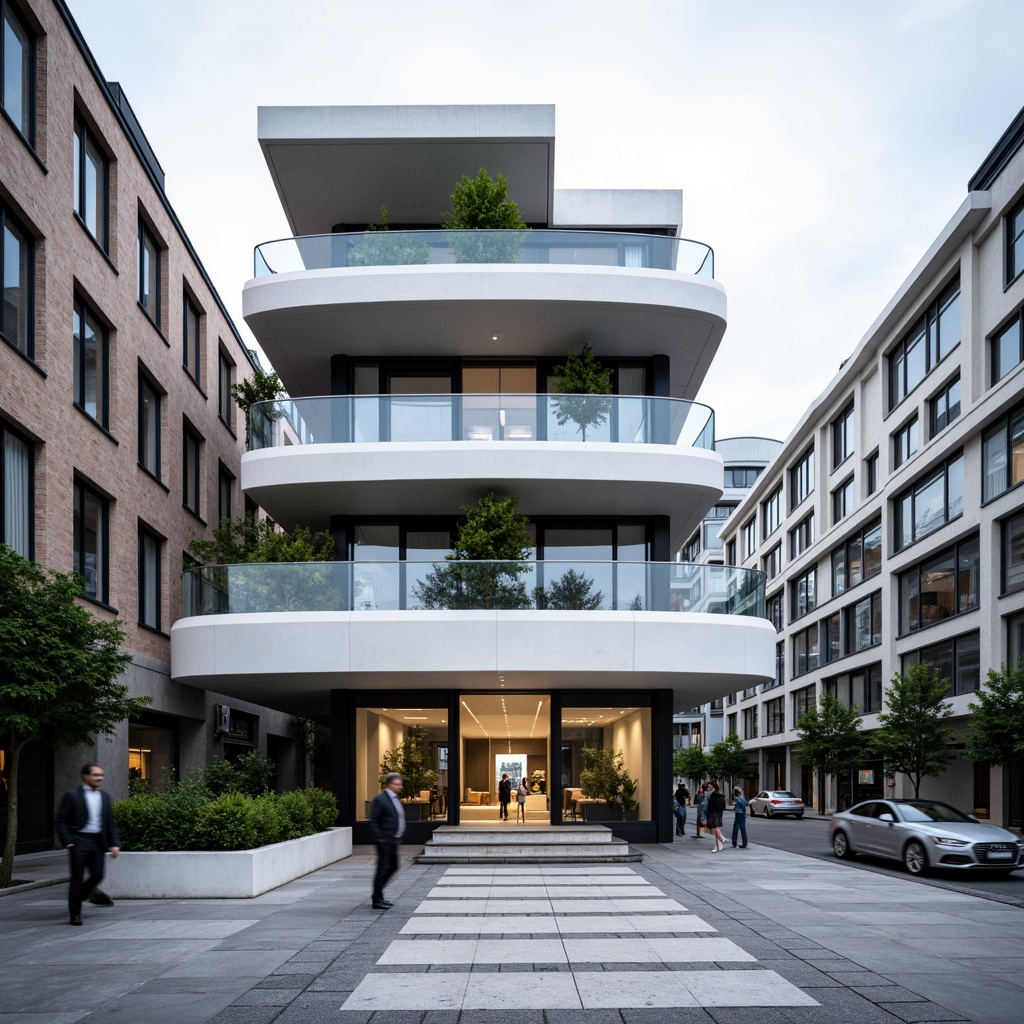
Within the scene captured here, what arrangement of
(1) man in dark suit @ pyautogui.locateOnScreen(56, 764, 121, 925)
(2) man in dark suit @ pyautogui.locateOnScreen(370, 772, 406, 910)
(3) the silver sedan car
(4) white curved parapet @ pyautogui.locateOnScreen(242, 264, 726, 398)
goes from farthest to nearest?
(4) white curved parapet @ pyautogui.locateOnScreen(242, 264, 726, 398) → (3) the silver sedan car → (2) man in dark suit @ pyautogui.locateOnScreen(370, 772, 406, 910) → (1) man in dark suit @ pyautogui.locateOnScreen(56, 764, 121, 925)

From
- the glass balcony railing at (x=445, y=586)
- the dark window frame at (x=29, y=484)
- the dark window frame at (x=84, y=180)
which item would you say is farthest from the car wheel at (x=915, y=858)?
the dark window frame at (x=84, y=180)

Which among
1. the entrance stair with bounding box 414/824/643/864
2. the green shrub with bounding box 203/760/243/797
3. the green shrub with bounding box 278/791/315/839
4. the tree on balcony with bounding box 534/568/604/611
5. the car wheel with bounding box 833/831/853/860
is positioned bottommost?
the car wheel with bounding box 833/831/853/860

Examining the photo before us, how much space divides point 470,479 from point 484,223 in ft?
20.0

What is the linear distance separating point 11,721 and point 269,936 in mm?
4828

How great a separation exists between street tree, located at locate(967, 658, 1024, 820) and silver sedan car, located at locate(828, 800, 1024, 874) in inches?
314

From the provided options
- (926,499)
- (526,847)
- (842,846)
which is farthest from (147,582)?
(926,499)

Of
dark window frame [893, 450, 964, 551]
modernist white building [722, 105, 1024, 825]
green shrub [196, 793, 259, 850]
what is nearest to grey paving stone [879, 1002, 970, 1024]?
green shrub [196, 793, 259, 850]

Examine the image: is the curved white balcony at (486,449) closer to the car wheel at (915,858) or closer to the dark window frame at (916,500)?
the car wheel at (915,858)

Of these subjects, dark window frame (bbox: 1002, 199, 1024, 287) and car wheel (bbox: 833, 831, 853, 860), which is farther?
dark window frame (bbox: 1002, 199, 1024, 287)

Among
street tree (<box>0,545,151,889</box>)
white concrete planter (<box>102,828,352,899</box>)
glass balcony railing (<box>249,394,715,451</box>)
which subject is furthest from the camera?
glass balcony railing (<box>249,394,715,451</box>)

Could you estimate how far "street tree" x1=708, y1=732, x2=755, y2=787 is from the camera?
6925 cm

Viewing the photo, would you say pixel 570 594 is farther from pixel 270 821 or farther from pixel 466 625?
pixel 270 821

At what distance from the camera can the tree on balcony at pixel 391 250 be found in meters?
23.9

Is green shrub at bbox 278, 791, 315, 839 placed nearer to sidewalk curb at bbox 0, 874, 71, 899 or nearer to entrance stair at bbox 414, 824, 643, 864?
entrance stair at bbox 414, 824, 643, 864
